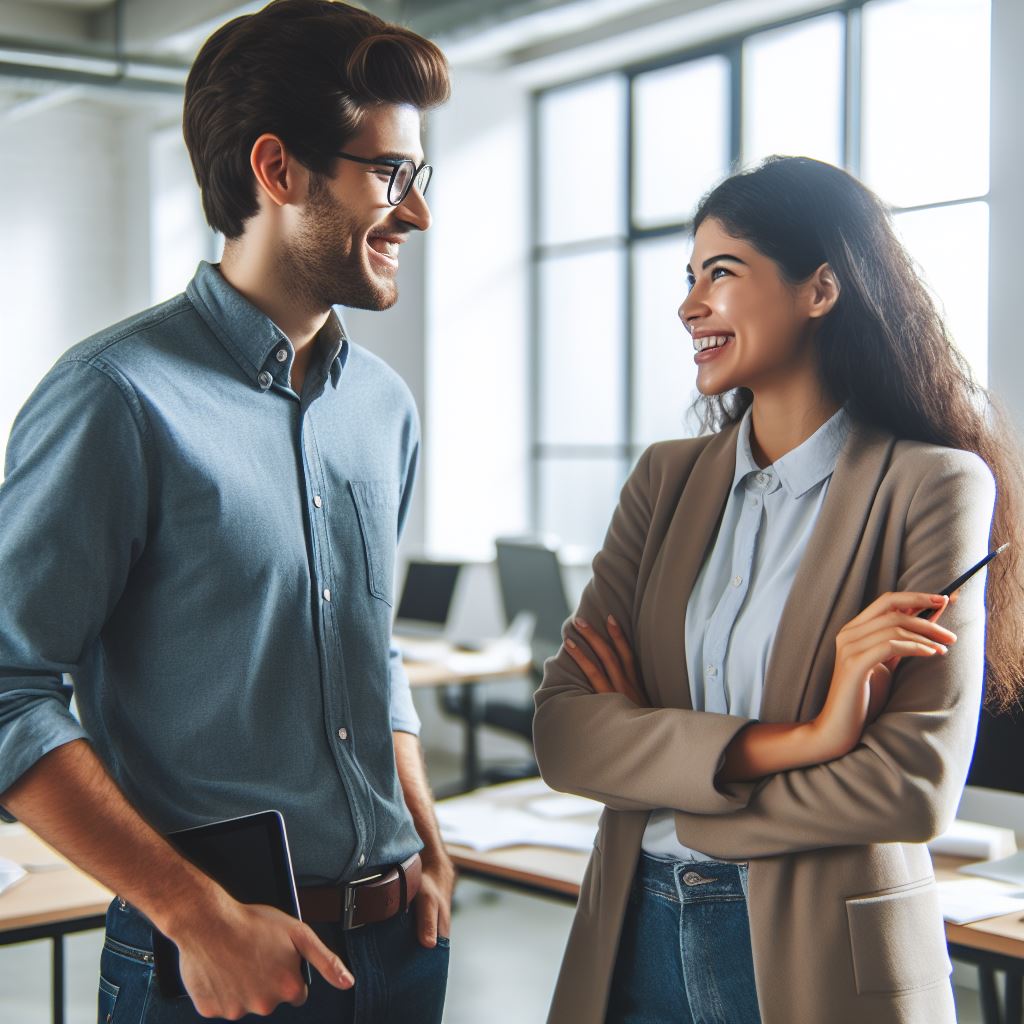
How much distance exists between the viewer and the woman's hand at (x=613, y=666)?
1.72 meters

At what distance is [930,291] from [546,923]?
11.0 ft

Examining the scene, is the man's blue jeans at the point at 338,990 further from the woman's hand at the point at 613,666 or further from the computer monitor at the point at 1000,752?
the computer monitor at the point at 1000,752

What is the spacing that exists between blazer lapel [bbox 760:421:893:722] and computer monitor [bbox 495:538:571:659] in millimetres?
3509

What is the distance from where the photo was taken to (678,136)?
6.73 meters

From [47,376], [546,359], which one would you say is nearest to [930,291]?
[47,376]

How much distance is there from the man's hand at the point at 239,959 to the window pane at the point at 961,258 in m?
4.44

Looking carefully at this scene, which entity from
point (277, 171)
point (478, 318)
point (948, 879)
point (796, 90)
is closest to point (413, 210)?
point (277, 171)

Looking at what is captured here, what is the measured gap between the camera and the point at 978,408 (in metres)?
1.68

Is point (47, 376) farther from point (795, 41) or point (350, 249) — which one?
point (795, 41)

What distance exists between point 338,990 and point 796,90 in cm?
562

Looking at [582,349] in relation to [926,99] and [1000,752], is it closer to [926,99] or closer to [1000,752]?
[926,99]

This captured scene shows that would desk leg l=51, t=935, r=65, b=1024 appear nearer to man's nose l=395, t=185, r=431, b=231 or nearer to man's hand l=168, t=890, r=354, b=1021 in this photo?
man's hand l=168, t=890, r=354, b=1021

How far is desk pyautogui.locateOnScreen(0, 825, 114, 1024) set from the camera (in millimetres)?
2053

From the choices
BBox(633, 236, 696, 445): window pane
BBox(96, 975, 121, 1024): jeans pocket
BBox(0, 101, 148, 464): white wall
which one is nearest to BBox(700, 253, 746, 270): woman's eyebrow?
BBox(96, 975, 121, 1024): jeans pocket
